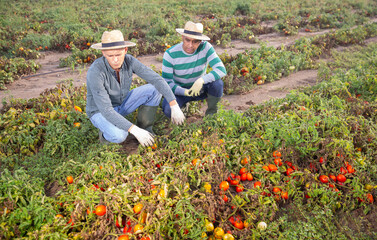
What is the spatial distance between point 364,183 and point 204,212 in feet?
5.70

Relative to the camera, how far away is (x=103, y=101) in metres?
3.09

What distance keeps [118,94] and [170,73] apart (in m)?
0.91

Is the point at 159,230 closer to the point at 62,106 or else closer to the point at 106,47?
the point at 106,47

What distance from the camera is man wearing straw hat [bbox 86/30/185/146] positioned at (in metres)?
3.07

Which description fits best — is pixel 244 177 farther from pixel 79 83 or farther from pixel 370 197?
pixel 79 83

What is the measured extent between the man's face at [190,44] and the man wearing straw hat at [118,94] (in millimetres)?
659

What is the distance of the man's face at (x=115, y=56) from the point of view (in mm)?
3080

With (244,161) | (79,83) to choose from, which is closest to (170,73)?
(244,161)

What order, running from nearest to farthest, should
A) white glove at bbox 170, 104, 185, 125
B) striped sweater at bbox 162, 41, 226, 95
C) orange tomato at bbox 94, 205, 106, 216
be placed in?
1. orange tomato at bbox 94, 205, 106, 216
2. white glove at bbox 170, 104, 185, 125
3. striped sweater at bbox 162, 41, 226, 95

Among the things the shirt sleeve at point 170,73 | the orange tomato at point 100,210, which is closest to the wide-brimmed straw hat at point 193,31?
the shirt sleeve at point 170,73

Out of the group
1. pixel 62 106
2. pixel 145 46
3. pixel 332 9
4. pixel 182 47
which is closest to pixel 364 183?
pixel 182 47

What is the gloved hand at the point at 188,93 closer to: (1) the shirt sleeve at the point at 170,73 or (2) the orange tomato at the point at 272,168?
(1) the shirt sleeve at the point at 170,73

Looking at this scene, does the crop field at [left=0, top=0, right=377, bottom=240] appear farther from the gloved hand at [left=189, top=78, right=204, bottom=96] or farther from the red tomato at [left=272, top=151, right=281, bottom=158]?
the gloved hand at [left=189, top=78, right=204, bottom=96]

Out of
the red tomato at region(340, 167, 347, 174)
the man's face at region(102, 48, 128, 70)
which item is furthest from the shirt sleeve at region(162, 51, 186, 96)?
the red tomato at region(340, 167, 347, 174)
